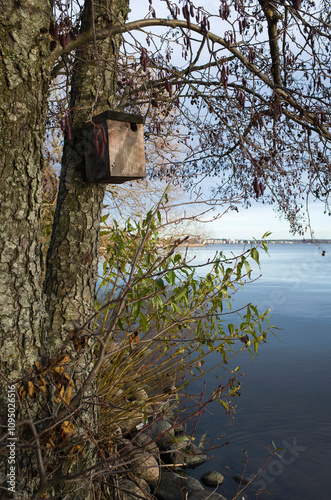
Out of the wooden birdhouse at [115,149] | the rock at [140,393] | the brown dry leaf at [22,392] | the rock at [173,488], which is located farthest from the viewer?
the rock at [140,393]

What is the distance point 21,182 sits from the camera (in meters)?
2.44

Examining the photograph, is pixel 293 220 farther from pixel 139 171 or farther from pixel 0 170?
pixel 0 170

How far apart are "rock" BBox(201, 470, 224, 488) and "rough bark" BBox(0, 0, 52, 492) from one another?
2.39 metres

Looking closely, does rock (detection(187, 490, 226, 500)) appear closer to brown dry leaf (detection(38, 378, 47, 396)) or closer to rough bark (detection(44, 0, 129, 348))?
rough bark (detection(44, 0, 129, 348))

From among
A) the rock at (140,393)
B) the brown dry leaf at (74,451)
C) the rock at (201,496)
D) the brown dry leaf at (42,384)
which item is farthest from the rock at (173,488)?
the brown dry leaf at (42,384)

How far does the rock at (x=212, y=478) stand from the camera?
4.11 meters

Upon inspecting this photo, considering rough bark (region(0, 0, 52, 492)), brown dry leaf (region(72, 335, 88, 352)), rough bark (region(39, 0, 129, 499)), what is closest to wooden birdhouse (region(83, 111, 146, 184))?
rough bark (region(39, 0, 129, 499))

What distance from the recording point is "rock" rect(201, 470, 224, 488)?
4.11 metres

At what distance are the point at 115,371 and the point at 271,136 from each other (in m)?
2.68

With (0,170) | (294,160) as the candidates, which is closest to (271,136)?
(294,160)

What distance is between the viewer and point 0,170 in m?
2.38

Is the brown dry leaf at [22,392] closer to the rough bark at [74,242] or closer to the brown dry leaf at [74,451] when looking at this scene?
the brown dry leaf at [74,451]

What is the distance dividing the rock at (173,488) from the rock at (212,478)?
0.43 m

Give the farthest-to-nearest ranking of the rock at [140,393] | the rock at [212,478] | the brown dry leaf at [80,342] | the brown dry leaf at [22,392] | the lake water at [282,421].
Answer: the lake water at [282,421] → the rock at [212,478] → the rock at [140,393] → the brown dry leaf at [80,342] → the brown dry leaf at [22,392]
